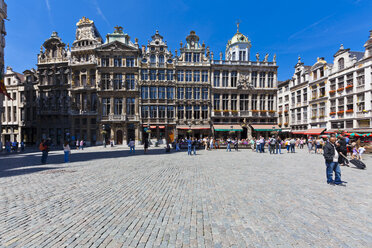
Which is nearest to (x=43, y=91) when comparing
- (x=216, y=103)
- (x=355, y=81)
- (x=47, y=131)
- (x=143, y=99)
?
(x=47, y=131)

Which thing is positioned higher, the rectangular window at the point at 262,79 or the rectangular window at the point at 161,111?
the rectangular window at the point at 262,79

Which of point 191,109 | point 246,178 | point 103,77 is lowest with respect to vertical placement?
point 246,178

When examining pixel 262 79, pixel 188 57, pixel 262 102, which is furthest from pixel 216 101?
pixel 262 79

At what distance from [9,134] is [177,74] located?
37034 millimetres

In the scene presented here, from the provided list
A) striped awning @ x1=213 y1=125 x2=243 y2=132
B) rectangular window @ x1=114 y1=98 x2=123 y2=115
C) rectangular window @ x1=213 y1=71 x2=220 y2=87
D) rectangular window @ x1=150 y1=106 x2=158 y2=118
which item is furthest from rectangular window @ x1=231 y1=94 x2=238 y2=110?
rectangular window @ x1=114 y1=98 x2=123 y2=115

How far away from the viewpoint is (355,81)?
2717 centimetres

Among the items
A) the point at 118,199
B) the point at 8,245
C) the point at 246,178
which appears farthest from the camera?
the point at 246,178

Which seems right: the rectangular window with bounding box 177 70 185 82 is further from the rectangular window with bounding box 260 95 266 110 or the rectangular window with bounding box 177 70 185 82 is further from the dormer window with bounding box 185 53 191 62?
the rectangular window with bounding box 260 95 266 110

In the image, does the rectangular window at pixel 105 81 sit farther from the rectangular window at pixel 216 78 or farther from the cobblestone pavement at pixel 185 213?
the cobblestone pavement at pixel 185 213

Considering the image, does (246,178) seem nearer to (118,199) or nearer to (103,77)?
(118,199)

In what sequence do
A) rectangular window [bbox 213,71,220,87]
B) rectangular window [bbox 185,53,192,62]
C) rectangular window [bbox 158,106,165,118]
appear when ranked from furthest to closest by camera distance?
rectangular window [bbox 213,71,220,87] < rectangular window [bbox 185,53,192,62] < rectangular window [bbox 158,106,165,118]

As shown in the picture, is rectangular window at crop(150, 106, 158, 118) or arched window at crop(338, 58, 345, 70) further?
rectangular window at crop(150, 106, 158, 118)

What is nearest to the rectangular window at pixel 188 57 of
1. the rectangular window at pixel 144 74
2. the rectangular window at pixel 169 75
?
the rectangular window at pixel 169 75

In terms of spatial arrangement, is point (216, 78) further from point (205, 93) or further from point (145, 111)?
point (145, 111)
